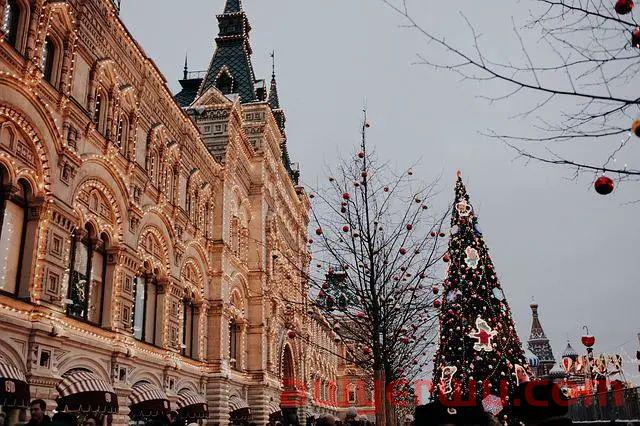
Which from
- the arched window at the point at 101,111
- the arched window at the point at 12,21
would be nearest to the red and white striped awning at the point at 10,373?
the arched window at the point at 12,21

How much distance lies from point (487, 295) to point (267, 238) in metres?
12.9

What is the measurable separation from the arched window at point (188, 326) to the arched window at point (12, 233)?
34.1ft

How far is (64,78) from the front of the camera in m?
15.1

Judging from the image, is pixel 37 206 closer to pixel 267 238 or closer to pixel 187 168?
pixel 187 168

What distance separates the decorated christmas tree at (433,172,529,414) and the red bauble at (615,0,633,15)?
21291mm

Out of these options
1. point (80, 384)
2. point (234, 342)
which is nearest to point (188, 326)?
point (234, 342)

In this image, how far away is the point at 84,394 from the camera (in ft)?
48.5

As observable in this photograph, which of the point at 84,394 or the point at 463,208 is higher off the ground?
the point at 463,208

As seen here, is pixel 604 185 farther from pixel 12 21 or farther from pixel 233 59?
pixel 233 59

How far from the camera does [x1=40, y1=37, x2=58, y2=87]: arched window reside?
1475cm

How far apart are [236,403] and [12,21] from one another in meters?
18.5

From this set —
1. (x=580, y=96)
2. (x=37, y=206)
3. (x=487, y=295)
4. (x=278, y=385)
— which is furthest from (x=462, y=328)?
(x=580, y=96)

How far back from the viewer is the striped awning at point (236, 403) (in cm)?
2633

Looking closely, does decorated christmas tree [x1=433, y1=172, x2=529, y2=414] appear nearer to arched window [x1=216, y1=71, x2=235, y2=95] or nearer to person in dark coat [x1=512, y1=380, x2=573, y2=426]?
arched window [x1=216, y1=71, x2=235, y2=95]
